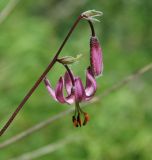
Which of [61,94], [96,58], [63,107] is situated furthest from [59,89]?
[63,107]

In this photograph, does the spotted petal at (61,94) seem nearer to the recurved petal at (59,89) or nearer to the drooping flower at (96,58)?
the recurved petal at (59,89)

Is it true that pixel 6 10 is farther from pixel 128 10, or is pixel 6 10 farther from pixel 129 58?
pixel 128 10

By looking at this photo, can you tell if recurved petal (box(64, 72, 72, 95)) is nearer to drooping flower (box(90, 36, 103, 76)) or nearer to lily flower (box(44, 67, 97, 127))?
lily flower (box(44, 67, 97, 127))

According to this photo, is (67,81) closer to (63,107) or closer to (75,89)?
(75,89)

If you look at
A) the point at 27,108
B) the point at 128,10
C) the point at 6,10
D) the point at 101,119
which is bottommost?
the point at 128,10

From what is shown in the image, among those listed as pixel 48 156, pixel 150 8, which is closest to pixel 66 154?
pixel 48 156

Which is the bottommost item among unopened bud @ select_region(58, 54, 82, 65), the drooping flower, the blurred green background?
the blurred green background

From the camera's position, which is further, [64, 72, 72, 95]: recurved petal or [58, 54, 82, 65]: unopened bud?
[64, 72, 72, 95]: recurved petal

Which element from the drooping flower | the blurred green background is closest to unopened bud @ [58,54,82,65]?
the drooping flower

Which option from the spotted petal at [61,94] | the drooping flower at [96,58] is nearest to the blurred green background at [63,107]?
the spotted petal at [61,94]
